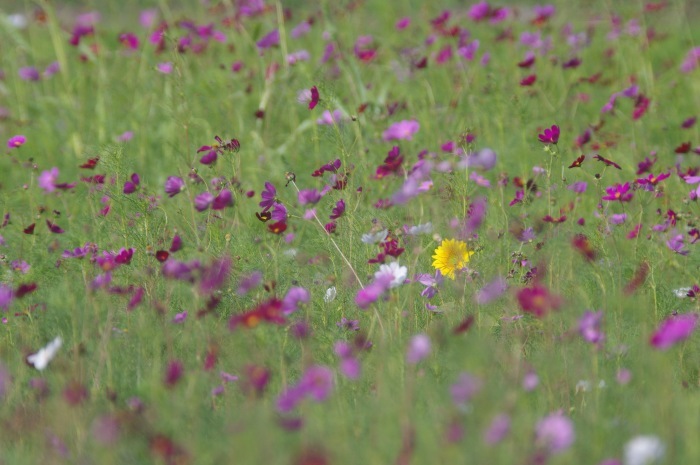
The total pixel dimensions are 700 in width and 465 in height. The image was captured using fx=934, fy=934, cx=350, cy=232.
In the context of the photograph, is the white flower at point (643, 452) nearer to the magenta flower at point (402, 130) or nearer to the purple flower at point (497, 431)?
the purple flower at point (497, 431)

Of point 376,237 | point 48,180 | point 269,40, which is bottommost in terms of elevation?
point 48,180

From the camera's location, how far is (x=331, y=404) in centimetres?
171

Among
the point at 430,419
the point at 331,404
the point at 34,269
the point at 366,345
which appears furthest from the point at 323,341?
the point at 34,269

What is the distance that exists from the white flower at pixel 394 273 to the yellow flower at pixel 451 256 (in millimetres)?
269

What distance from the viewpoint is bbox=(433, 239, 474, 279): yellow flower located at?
223cm

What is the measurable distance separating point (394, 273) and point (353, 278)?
1.18ft

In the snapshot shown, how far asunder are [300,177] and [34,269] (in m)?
1.22

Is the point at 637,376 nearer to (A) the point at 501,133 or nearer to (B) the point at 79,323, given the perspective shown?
(B) the point at 79,323

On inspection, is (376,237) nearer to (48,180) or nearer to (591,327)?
(591,327)

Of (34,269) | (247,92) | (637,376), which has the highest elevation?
(637,376)

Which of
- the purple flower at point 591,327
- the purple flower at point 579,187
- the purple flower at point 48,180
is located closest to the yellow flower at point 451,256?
the purple flower at point 579,187

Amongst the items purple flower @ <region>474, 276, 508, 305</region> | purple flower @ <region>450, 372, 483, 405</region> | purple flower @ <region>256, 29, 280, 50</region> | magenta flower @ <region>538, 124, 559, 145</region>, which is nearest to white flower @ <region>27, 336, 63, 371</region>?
purple flower @ <region>450, 372, 483, 405</region>

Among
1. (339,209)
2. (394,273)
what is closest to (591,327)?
(394,273)

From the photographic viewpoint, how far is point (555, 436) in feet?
4.30
